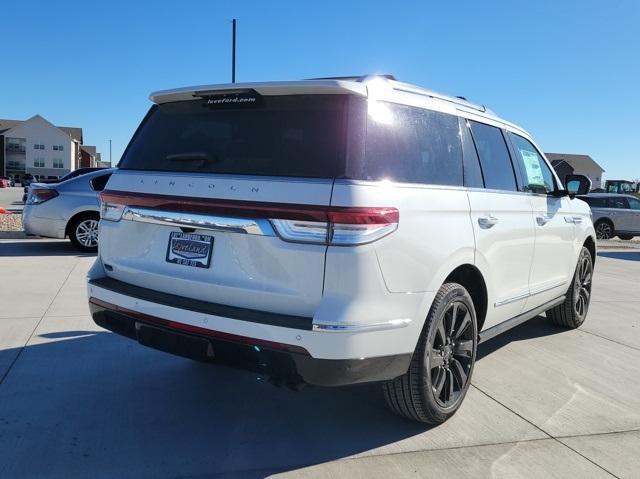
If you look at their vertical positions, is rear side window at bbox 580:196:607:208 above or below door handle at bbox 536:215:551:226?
above

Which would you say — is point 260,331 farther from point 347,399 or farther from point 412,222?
point 347,399

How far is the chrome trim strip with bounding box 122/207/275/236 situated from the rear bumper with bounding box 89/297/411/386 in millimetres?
517

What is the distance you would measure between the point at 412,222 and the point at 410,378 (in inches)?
35.4

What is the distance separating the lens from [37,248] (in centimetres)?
1102

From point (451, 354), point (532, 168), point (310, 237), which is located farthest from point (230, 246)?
point (532, 168)

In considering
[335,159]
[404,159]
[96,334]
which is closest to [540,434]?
[404,159]

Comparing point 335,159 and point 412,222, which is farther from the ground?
point 335,159

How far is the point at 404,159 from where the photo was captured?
317 centimetres

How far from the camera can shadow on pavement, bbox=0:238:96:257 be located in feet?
33.8

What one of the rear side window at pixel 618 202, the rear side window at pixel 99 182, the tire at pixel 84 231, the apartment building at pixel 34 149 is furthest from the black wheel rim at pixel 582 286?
the apartment building at pixel 34 149

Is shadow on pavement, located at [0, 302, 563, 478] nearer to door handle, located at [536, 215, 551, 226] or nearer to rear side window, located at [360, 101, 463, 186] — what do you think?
rear side window, located at [360, 101, 463, 186]

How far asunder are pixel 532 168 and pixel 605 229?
17724 millimetres

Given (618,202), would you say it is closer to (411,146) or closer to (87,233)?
(87,233)

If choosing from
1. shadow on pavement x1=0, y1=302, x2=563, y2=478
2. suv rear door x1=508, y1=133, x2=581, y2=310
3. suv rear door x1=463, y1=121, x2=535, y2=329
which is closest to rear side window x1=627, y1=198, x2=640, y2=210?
suv rear door x1=508, y1=133, x2=581, y2=310
